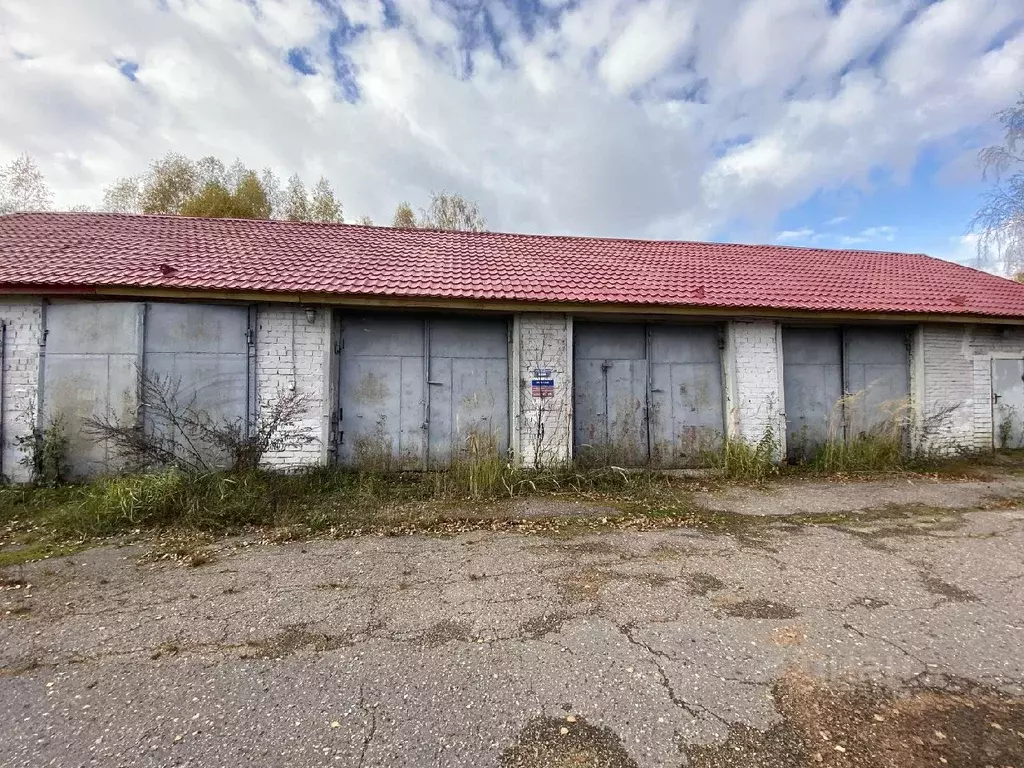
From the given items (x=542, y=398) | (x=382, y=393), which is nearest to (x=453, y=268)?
(x=382, y=393)

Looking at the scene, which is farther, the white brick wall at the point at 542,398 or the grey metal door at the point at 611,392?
the grey metal door at the point at 611,392

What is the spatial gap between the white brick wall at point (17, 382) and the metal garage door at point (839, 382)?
10.9 metres

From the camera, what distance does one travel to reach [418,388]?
726 centimetres

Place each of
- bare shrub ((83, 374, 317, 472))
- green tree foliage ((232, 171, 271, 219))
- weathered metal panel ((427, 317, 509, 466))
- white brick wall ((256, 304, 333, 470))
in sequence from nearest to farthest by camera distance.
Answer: bare shrub ((83, 374, 317, 472)), white brick wall ((256, 304, 333, 470)), weathered metal panel ((427, 317, 509, 466)), green tree foliage ((232, 171, 271, 219))

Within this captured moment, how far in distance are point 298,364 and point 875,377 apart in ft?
30.9

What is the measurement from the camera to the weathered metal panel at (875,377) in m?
8.34

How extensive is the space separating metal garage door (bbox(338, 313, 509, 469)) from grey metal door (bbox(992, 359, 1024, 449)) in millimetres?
8870

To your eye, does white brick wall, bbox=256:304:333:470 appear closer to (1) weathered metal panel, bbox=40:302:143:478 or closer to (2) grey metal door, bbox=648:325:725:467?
(1) weathered metal panel, bbox=40:302:143:478

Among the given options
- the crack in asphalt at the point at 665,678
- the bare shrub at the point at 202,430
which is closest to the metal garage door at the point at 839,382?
the crack in asphalt at the point at 665,678

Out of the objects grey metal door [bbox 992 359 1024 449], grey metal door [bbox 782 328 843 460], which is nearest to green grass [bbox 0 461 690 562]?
grey metal door [bbox 782 328 843 460]

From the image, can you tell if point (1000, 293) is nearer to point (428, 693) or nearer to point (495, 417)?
point (495, 417)

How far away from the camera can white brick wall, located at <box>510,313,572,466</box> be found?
7.14 metres

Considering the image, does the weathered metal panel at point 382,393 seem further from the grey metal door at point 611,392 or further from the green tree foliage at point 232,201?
the green tree foliage at point 232,201

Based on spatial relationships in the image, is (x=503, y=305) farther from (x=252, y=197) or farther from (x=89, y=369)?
(x=252, y=197)
